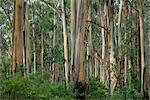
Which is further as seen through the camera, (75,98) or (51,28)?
(51,28)

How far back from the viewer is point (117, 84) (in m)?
17.8

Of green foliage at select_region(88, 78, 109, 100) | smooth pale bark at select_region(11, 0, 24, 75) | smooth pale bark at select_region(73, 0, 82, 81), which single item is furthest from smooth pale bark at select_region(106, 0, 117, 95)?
smooth pale bark at select_region(11, 0, 24, 75)

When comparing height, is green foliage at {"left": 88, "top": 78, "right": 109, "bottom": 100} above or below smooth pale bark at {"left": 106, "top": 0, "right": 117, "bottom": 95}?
below

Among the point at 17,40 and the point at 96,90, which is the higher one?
the point at 17,40

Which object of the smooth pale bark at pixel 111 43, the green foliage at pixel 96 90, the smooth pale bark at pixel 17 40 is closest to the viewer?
the smooth pale bark at pixel 17 40

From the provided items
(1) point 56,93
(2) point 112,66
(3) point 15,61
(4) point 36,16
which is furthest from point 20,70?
(4) point 36,16

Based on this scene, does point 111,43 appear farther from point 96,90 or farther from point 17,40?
point 17,40

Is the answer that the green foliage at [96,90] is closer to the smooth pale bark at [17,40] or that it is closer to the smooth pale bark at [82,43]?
the smooth pale bark at [82,43]

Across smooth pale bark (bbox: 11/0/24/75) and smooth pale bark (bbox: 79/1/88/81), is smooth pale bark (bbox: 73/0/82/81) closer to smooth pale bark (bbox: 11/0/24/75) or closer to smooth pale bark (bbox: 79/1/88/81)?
smooth pale bark (bbox: 79/1/88/81)

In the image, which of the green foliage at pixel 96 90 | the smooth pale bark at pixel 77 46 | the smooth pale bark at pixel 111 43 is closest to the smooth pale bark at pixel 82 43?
the smooth pale bark at pixel 77 46

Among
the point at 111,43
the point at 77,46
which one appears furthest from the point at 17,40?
the point at 111,43

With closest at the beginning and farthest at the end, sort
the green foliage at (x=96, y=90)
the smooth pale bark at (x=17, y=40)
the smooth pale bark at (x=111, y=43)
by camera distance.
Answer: the smooth pale bark at (x=17, y=40) → the green foliage at (x=96, y=90) → the smooth pale bark at (x=111, y=43)

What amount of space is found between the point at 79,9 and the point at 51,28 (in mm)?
22119

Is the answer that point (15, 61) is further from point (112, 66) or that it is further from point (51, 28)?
point (51, 28)
